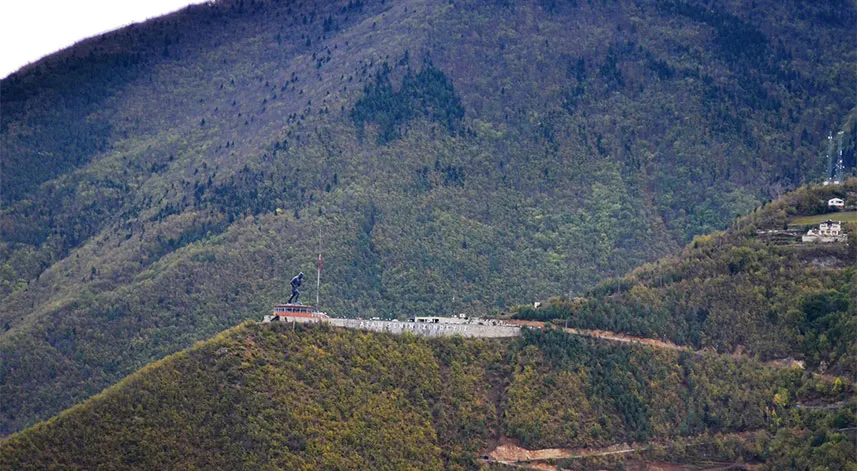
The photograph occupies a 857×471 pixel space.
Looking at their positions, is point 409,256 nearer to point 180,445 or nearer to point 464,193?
point 464,193

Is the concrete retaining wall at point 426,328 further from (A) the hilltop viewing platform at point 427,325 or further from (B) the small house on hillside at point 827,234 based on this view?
(B) the small house on hillside at point 827,234

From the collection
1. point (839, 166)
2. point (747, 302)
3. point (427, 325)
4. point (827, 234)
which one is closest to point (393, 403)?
point (427, 325)

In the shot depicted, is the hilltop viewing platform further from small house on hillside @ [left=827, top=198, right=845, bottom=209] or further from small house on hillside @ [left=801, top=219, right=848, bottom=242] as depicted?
small house on hillside @ [left=827, top=198, right=845, bottom=209]

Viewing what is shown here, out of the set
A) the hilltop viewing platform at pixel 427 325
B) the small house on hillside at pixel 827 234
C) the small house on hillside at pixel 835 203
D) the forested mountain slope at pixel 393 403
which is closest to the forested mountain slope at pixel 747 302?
the small house on hillside at pixel 827 234

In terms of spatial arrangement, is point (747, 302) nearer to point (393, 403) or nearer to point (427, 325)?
point (427, 325)

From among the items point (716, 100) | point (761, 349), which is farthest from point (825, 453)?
point (716, 100)
